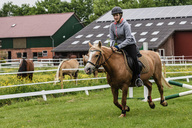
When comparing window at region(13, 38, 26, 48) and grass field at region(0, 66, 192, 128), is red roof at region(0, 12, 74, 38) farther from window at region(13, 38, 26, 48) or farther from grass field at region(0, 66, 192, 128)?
grass field at region(0, 66, 192, 128)

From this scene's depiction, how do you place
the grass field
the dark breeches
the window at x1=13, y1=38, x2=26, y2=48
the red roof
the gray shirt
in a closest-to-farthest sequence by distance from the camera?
the grass field
the gray shirt
the dark breeches
the red roof
the window at x1=13, y1=38, x2=26, y2=48

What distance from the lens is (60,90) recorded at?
13.9 m

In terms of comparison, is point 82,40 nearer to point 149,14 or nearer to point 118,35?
point 149,14

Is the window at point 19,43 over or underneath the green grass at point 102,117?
over

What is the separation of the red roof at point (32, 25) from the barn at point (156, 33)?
6509 mm

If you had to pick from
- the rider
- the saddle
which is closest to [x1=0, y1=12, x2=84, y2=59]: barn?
the saddle

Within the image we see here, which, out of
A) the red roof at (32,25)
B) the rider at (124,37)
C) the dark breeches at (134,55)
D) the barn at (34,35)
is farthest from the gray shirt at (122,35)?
the red roof at (32,25)

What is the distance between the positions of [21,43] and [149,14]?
21.0 meters

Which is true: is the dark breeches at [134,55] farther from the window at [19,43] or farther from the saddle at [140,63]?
the window at [19,43]

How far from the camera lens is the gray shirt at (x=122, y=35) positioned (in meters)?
8.52

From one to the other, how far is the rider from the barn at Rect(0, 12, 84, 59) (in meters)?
45.5

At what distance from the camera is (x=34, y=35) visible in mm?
54781

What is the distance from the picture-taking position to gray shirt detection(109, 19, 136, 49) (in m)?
8.52

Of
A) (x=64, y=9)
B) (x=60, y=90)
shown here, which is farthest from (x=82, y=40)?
(x=60, y=90)
